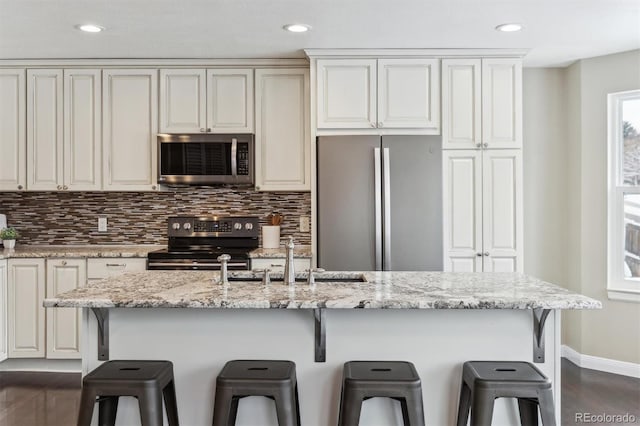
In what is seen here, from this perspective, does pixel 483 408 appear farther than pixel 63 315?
No

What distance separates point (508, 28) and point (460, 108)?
0.65 m

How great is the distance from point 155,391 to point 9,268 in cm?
262

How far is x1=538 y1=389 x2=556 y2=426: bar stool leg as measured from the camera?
182 cm

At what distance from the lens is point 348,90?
3729 mm

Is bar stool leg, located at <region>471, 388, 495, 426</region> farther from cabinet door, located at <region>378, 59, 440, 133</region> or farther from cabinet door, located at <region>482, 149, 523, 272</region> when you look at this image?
cabinet door, located at <region>378, 59, 440, 133</region>

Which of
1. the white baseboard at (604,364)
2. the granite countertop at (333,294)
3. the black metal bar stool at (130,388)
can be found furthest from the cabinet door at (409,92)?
the black metal bar stool at (130,388)

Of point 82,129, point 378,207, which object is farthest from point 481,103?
point 82,129

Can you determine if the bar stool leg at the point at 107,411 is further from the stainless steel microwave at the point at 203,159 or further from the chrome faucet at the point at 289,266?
the stainless steel microwave at the point at 203,159

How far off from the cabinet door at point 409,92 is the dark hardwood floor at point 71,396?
2101 mm

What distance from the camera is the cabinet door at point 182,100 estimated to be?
4.04 metres

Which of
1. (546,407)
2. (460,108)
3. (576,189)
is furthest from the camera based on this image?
(576,189)

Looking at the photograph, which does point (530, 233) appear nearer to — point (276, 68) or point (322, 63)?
point (322, 63)

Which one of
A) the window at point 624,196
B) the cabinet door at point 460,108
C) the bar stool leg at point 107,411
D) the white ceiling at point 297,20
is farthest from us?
the window at point 624,196

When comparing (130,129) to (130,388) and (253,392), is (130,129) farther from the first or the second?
(253,392)
